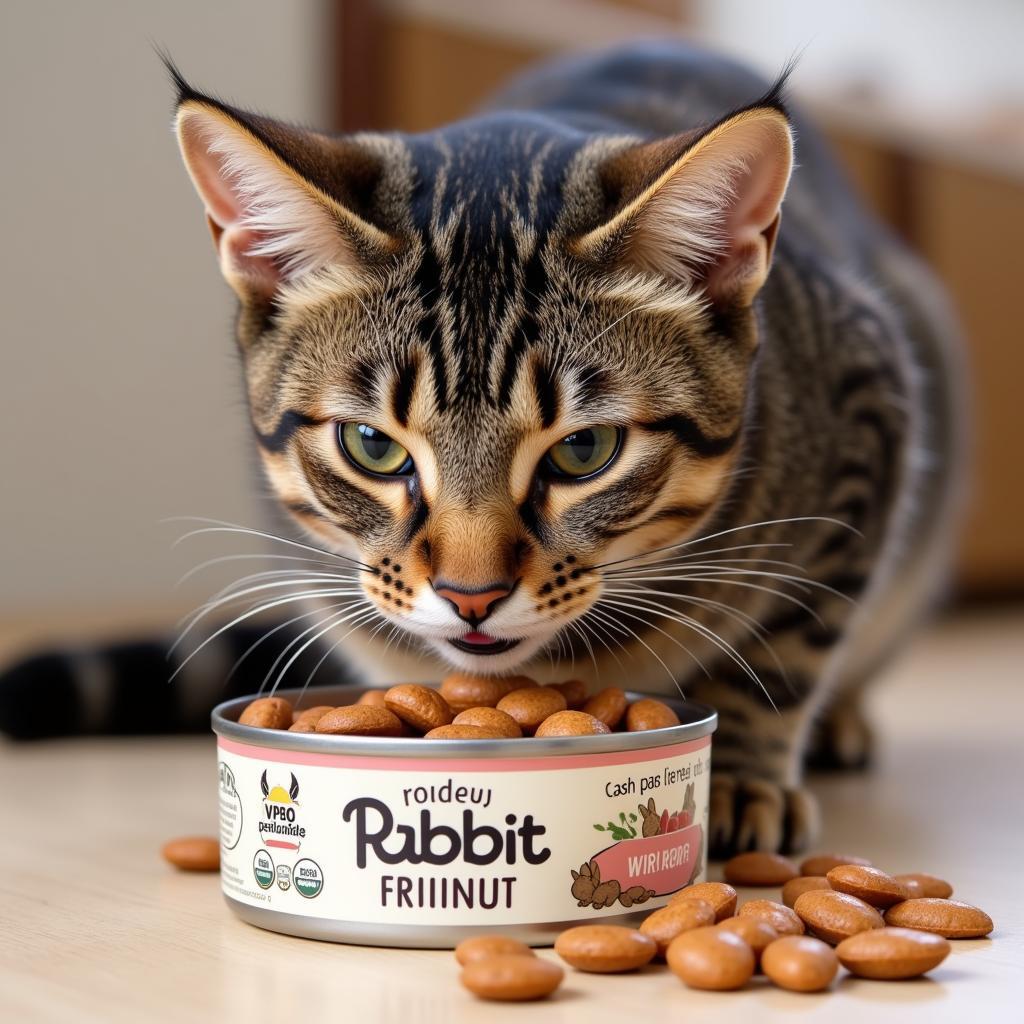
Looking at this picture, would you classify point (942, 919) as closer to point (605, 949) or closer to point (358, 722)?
point (605, 949)

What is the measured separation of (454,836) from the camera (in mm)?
1080

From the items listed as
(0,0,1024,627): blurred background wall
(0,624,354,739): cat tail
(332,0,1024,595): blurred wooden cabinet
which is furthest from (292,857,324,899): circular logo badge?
(332,0,1024,595): blurred wooden cabinet

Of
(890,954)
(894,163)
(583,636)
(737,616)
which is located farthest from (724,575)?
(894,163)

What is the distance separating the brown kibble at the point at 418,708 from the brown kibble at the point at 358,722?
0.02 m

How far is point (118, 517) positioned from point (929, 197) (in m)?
2.41

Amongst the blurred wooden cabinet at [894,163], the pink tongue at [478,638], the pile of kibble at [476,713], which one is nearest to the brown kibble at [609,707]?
the pile of kibble at [476,713]

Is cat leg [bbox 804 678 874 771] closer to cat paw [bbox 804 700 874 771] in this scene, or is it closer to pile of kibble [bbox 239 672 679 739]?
cat paw [bbox 804 700 874 771]

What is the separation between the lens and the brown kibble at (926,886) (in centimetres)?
122

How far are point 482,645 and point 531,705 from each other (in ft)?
0.29

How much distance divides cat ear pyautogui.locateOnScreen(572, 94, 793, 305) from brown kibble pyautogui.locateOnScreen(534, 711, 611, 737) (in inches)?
16.7

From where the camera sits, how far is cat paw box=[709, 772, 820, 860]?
145 cm

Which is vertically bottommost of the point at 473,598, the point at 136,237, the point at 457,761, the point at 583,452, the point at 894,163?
the point at 457,761

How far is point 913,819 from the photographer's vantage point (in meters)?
1.66

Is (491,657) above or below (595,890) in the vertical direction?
above
